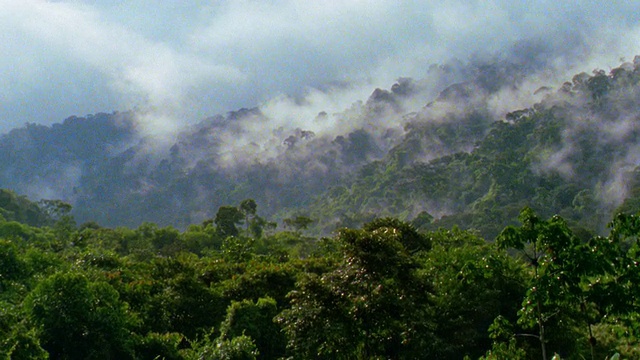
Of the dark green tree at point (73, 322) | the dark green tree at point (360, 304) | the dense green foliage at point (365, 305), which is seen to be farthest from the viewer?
the dark green tree at point (73, 322)

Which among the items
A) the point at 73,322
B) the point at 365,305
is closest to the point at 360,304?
the point at 365,305

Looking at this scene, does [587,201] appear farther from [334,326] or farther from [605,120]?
[334,326]

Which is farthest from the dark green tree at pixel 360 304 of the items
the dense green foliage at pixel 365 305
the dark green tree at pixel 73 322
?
the dark green tree at pixel 73 322

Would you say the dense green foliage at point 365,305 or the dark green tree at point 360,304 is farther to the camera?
the dark green tree at point 360,304

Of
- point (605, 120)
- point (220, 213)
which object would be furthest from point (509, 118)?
point (220, 213)

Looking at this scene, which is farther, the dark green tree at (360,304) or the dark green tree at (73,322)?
the dark green tree at (73,322)

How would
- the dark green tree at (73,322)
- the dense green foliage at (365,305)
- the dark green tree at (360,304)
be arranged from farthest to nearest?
the dark green tree at (73,322) < the dark green tree at (360,304) < the dense green foliage at (365,305)

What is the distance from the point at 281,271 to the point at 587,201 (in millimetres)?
96381

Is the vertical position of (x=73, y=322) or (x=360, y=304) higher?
(x=360, y=304)

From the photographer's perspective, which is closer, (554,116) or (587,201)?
(587,201)

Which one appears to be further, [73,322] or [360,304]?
[73,322]

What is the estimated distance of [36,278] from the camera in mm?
30031

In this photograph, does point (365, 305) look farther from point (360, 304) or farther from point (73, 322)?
point (73, 322)

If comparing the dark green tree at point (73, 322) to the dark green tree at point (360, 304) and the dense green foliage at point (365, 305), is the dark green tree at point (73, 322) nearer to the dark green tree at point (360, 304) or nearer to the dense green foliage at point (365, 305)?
the dense green foliage at point (365, 305)
